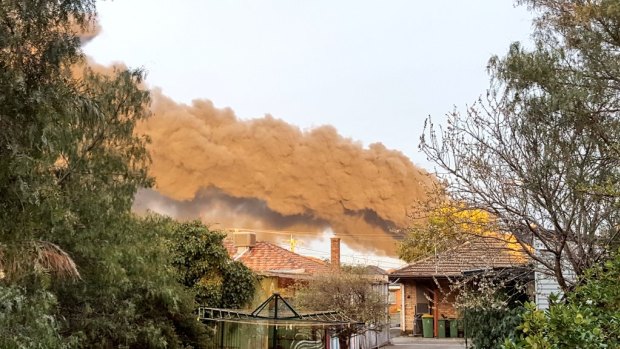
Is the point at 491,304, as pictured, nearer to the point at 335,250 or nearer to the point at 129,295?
the point at 129,295

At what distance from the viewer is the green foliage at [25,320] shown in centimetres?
684

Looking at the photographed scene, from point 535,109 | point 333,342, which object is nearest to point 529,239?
point 535,109

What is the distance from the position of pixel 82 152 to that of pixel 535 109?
715cm

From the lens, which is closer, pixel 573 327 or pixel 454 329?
pixel 573 327

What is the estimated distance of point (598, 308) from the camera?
14.9 ft

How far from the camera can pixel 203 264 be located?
16266 mm

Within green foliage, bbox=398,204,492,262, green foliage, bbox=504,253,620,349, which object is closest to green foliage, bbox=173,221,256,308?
green foliage, bbox=398,204,492,262

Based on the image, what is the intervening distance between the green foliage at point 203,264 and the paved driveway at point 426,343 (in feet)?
31.2

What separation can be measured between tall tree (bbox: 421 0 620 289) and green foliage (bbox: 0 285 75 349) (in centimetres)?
600

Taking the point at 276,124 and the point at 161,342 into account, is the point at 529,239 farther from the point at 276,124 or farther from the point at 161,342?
the point at 276,124

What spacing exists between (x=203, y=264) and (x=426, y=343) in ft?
40.2

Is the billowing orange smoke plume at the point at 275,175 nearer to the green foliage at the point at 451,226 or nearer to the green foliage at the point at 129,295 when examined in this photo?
the green foliage at the point at 129,295

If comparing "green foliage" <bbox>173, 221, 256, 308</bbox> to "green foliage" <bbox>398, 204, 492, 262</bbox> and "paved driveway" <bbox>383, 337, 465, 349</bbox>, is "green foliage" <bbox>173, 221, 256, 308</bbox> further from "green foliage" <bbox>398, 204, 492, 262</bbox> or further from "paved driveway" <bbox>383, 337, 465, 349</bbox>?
"paved driveway" <bbox>383, 337, 465, 349</bbox>

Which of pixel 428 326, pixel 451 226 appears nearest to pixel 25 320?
pixel 451 226
